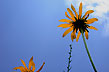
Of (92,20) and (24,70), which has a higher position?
(92,20)

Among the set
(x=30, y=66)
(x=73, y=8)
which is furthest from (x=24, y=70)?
(x=73, y=8)

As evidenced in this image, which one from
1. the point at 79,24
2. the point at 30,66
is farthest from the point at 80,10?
the point at 30,66

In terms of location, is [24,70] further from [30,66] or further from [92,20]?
[92,20]

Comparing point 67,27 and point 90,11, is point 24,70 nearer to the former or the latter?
point 67,27

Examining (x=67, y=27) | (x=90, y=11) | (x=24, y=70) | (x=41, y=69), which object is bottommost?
(x=41, y=69)

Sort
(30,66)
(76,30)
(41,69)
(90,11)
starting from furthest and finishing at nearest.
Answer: (30,66), (90,11), (76,30), (41,69)

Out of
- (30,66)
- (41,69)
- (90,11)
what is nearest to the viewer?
(41,69)

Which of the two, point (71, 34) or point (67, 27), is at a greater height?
point (67, 27)

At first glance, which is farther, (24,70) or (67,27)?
(24,70)

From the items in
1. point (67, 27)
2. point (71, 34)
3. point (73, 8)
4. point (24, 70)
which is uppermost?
point (73, 8)
